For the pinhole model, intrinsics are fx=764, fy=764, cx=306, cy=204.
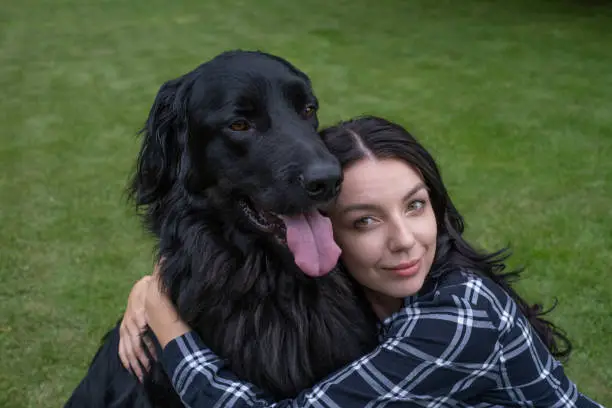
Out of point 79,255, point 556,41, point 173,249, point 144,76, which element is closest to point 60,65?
point 144,76

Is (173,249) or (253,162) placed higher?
(253,162)

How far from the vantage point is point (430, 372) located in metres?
1.95

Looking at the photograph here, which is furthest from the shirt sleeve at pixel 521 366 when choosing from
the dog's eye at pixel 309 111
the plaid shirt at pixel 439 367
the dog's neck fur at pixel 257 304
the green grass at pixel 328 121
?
the green grass at pixel 328 121

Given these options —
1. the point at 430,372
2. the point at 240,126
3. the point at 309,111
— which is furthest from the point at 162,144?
the point at 430,372

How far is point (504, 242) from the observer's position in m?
4.66

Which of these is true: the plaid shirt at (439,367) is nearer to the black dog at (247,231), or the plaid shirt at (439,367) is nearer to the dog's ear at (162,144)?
the black dog at (247,231)

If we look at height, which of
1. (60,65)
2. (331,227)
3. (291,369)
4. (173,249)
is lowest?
(60,65)

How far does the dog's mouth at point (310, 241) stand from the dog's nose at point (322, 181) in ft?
0.26

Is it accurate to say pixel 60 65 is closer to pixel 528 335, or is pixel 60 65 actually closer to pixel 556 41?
pixel 556 41

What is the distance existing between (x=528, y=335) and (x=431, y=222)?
401mm

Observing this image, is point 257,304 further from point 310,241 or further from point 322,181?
point 322,181

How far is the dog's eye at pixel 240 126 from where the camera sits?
2182 millimetres

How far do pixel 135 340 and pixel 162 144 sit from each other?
0.61m

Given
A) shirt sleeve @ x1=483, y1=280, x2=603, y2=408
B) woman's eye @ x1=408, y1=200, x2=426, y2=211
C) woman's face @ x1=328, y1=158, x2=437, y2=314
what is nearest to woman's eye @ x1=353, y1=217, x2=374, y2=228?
woman's face @ x1=328, y1=158, x2=437, y2=314
